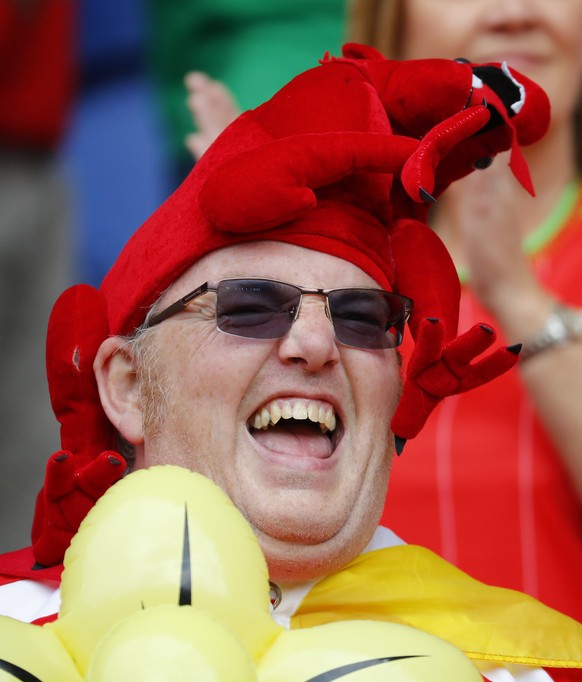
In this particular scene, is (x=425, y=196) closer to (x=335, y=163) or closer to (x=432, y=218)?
(x=335, y=163)

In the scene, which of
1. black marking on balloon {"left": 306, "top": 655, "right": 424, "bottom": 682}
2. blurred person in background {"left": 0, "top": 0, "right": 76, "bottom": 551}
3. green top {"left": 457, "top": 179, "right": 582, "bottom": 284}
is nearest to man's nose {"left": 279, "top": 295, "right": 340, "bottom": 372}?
black marking on balloon {"left": 306, "top": 655, "right": 424, "bottom": 682}

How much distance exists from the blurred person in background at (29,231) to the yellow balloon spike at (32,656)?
2.11m

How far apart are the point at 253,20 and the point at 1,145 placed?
0.75 metres

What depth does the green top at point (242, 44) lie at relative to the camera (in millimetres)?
3455

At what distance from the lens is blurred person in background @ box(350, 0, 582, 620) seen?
2393mm

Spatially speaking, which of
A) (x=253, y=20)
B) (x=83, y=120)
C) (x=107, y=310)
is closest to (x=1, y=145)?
(x=83, y=120)

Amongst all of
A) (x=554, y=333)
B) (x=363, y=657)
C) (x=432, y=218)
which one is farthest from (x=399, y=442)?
(x=432, y=218)

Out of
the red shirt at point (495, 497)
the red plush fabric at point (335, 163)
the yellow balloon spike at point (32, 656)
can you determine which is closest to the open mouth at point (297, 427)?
the red plush fabric at point (335, 163)

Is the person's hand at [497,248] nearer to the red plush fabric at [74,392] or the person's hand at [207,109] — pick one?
the person's hand at [207,109]

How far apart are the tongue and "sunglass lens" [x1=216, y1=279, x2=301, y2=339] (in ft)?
0.44

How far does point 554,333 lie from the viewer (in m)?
2.43

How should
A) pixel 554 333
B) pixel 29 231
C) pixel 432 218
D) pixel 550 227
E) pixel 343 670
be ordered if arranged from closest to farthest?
1. pixel 343 670
2. pixel 554 333
3. pixel 550 227
4. pixel 432 218
5. pixel 29 231

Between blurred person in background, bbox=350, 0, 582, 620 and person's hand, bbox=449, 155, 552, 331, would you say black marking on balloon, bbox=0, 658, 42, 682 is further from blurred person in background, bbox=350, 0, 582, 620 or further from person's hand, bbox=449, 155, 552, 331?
person's hand, bbox=449, 155, 552, 331

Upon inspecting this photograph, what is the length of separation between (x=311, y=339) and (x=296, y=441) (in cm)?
14
